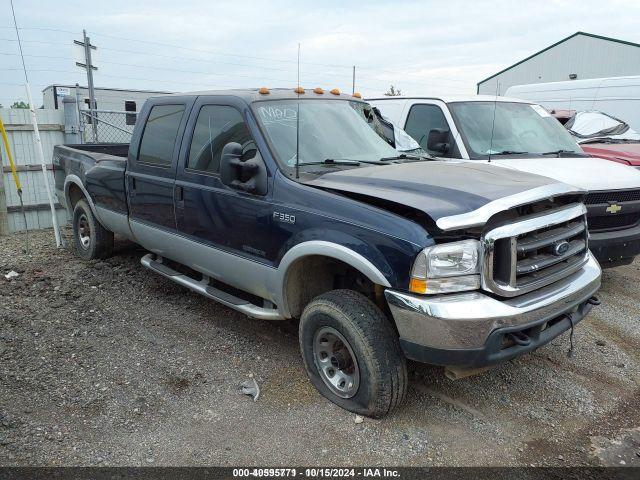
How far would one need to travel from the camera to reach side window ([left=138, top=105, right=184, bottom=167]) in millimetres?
4648

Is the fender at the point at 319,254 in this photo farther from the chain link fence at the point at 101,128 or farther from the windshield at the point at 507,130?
the chain link fence at the point at 101,128

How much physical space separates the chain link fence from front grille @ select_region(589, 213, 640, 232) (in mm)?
6347

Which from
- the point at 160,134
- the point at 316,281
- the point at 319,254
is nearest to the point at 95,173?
the point at 160,134

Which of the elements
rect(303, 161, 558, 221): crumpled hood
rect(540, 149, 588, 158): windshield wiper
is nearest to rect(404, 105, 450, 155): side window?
rect(540, 149, 588, 158): windshield wiper

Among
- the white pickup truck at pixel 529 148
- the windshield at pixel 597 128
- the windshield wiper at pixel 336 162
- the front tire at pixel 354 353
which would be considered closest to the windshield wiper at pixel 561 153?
the white pickup truck at pixel 529 148

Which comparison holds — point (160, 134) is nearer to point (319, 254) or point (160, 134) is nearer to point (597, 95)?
point (319, 254)

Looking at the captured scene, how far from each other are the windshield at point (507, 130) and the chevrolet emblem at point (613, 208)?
1161mm

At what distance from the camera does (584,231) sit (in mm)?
3648

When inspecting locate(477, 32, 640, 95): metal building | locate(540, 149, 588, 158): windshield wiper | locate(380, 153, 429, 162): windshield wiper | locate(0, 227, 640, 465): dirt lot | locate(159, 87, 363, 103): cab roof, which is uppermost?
locate(477, 32, 640, 95): metal building

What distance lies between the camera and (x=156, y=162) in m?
4.77

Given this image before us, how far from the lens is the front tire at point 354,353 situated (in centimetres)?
307

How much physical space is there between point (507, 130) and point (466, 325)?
406 cm

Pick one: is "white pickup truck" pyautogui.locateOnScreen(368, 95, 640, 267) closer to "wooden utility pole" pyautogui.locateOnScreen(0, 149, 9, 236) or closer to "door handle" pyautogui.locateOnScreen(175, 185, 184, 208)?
"door handle" pyautogui.locateOnScreen(175, 185, 184, 208)

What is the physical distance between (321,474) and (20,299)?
3.90 metres
